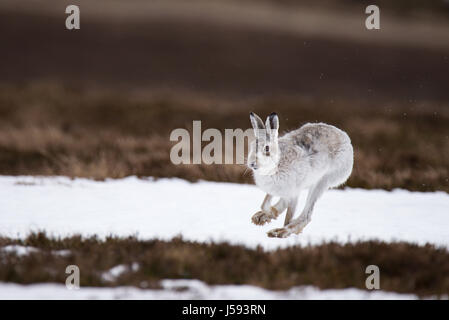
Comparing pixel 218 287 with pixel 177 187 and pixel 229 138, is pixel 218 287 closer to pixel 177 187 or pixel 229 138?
pixel 177 187

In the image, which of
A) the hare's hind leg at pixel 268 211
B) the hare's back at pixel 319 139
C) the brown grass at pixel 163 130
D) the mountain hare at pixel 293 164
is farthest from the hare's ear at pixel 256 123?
the brown grass at pixel 163 130

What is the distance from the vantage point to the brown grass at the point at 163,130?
27.3 feet

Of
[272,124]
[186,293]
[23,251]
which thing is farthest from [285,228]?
[23,251]

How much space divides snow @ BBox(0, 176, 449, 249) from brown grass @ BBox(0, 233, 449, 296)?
0.82 ft

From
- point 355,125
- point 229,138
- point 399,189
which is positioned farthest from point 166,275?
point 355,125

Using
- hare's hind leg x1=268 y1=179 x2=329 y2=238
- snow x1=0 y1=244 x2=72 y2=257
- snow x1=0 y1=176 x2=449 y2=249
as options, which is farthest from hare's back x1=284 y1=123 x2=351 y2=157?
snow x1=0 y1=244 x2=72 y2=257

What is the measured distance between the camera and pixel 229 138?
10.1m

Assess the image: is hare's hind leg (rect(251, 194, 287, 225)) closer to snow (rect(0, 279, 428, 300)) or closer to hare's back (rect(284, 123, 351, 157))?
hare's back (rect(284, 123, 351, 157))

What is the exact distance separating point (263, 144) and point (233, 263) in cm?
125

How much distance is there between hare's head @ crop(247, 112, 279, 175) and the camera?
15.2ft

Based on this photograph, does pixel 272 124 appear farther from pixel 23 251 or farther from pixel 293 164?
pixel 23 251

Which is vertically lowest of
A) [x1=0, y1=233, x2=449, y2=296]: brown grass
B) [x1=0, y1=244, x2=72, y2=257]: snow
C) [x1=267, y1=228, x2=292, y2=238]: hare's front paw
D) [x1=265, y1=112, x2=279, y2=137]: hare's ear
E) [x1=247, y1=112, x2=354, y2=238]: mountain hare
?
[x1=0, y1=233, x2=449, y2=296]: brown grass

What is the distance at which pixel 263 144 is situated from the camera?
185 inches

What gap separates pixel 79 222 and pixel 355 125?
7.72 m
